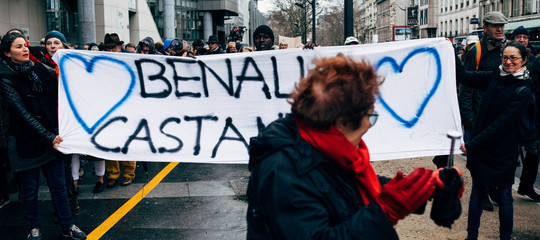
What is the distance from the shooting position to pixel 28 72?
413 centimetres

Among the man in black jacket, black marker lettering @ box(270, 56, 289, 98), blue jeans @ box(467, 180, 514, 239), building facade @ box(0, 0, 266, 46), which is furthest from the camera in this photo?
building facade @ box(0, 0, 266, 46)

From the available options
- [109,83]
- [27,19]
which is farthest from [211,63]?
[27,19]

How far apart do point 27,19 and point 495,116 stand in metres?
17.7

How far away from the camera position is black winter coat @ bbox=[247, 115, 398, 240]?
161 centimetres

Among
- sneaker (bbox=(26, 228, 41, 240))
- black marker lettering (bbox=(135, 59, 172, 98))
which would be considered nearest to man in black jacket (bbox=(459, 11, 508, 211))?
black marker lettering (bbox=(135, 59, 172, 98))

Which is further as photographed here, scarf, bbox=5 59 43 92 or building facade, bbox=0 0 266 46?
building facade, bbox=0 0 266 46

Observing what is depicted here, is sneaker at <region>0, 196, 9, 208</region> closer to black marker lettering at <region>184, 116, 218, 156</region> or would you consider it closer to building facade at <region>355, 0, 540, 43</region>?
black marker lettering at <region>184, 116, 218, 156</region>

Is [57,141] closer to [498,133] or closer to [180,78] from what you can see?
[180,78]

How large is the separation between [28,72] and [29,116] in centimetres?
38

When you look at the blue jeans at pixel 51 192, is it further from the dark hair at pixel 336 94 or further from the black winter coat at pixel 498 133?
the black winter coat at pixel 498 133

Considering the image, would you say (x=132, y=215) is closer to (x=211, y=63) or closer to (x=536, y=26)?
(x=211, y=63)

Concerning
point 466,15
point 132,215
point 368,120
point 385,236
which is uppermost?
point 466,15

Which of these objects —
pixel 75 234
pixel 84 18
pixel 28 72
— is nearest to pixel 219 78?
pixel 28 72

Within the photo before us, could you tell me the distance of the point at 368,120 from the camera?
70.2 inches
